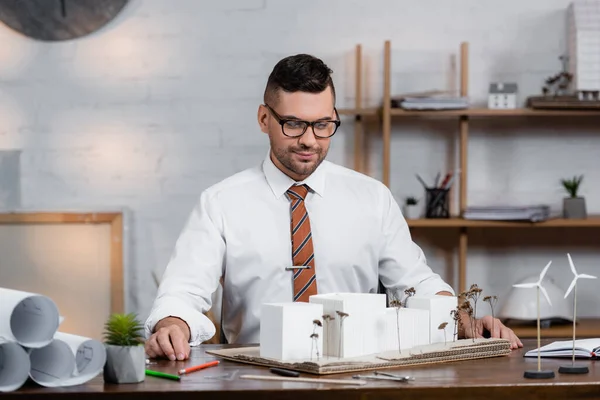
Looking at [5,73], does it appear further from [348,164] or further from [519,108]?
[519,108]

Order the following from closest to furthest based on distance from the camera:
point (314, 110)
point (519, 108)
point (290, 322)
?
point (290, 322) < point (314, 110) < point (519, 108)

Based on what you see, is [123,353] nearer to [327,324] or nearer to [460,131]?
[327,324]

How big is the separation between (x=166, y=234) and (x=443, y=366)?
7.53 ft

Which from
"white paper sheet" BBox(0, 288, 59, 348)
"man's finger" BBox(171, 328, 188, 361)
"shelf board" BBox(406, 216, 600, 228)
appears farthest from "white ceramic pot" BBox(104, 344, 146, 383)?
"shelf board" BBox(406, 216, 600, 228)

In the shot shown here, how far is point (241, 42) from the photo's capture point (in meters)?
3.90

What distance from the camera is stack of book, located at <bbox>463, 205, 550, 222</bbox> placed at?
3.64 metres

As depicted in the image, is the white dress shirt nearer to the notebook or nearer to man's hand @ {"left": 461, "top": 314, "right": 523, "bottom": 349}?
man's hand @ {"left": 461, "top": 314, "right": 523, "bottom": 349}

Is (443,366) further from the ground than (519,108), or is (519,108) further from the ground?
(519,108)

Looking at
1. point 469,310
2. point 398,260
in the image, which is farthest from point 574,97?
point 469,310

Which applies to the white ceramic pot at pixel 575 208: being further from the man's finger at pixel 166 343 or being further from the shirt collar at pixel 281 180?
the man's finger at pixel 166 343

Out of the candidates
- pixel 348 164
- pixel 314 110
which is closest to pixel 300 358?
pixel 314 110

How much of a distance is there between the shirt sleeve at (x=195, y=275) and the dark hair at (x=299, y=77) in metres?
0.39

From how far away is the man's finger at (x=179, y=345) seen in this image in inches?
74.4

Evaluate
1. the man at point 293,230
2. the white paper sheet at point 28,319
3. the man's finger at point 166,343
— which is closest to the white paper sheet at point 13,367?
the white paper sheet at point 28,319
